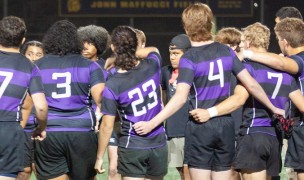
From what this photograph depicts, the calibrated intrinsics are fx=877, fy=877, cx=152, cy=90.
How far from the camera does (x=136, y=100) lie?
272 inches

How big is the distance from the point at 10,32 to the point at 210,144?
1754 millimetres

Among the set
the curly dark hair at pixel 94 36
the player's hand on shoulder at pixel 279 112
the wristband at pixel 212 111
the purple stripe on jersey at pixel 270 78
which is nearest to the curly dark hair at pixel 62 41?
the curly dark hair at pixel 94 36

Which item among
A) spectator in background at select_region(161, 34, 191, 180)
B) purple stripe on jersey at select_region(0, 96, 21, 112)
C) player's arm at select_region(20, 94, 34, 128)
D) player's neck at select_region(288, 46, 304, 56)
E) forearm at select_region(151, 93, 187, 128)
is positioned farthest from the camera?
spectator in background at select_region(161, 34, 191, 180)

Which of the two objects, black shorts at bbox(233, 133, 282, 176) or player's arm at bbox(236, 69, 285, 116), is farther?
black shorts at bbox(233, 133, 282, 176)

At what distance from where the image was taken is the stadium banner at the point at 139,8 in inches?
695

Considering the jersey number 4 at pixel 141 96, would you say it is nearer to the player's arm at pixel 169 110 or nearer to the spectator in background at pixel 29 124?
the player's arm at pixel 169 110

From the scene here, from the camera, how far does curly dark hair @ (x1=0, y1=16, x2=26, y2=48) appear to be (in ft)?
21.8

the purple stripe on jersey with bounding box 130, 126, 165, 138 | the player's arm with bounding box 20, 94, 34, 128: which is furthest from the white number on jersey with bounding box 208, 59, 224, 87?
the player's arm with bounding box 20, 94, 34, 128

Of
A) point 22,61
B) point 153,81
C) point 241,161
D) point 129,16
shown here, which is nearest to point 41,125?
point 22,61

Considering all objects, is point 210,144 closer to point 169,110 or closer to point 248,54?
point 169,110

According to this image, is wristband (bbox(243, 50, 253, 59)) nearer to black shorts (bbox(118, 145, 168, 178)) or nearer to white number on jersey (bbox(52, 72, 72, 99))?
black shorts (bbox(118, 145, 168, 178))

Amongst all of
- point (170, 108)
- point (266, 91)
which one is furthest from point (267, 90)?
point (170, 108)

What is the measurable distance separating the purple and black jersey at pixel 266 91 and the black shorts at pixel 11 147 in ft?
6.15

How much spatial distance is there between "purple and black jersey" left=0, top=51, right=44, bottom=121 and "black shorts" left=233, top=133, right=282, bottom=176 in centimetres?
174
